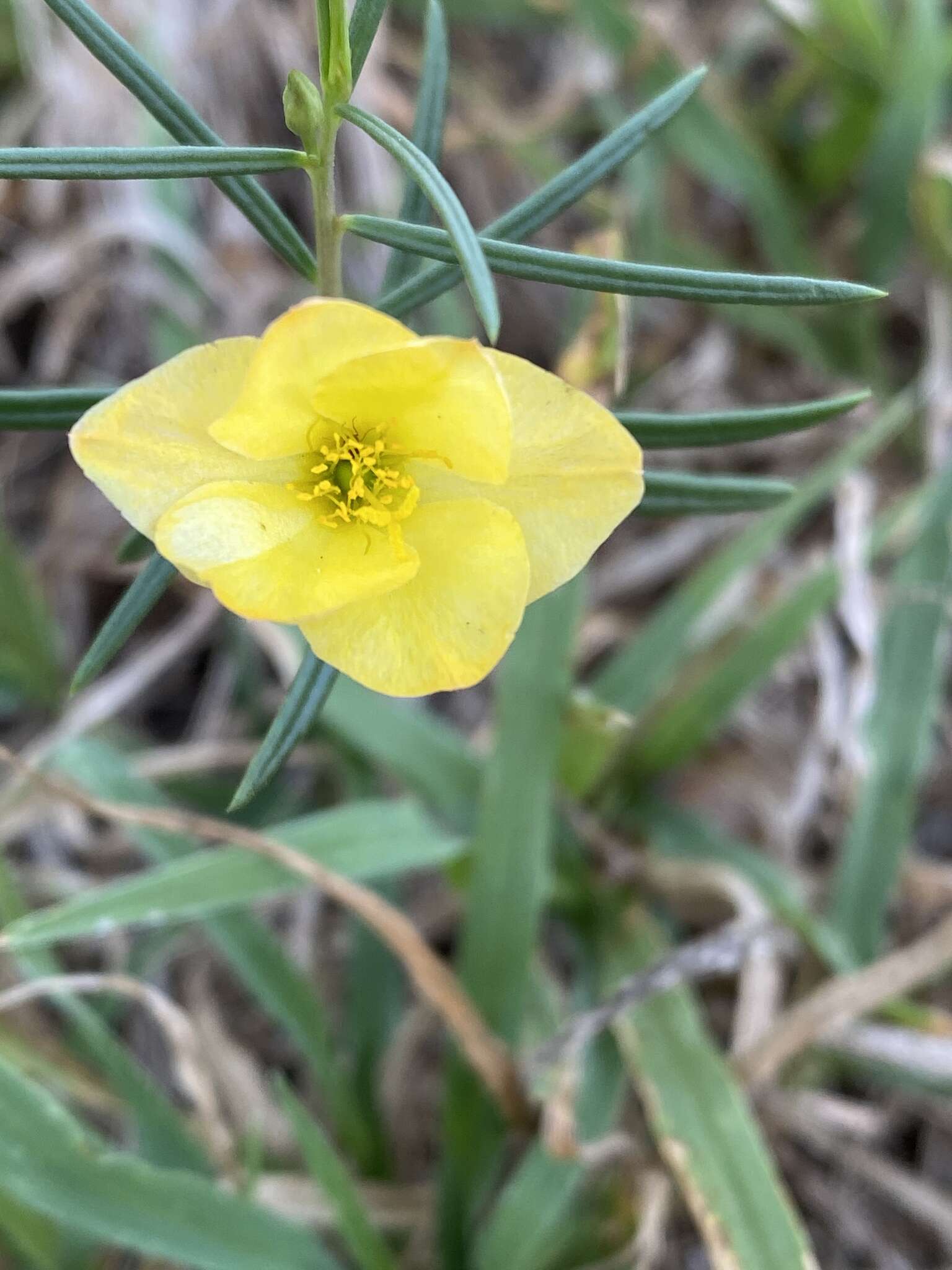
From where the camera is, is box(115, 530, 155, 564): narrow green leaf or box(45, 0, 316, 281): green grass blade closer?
box(45, 0, 316, 281): green grass blade

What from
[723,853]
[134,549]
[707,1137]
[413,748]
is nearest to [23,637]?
[413,748]

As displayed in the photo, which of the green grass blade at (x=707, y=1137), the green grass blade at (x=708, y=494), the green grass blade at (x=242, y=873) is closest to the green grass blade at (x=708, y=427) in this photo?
the green grass blade at (x=708, y=494)

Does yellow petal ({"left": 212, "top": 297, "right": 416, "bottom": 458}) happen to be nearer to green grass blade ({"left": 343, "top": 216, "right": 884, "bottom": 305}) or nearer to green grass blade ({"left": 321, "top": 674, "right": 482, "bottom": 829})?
green grass blade ({"left": 343, "top": 216, "right": 884, "bottom": 305})

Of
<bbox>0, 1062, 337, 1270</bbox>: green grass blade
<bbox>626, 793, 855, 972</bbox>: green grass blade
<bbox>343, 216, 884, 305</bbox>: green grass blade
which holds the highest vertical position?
<bbox>343, 216, 884, 305</bbox>: green grass blade

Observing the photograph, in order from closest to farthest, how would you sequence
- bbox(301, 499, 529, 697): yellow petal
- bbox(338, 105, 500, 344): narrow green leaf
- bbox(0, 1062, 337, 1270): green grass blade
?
bbox(338, 105, 500, 344): narrow green leaf
bbox(301, 499, 529, 697): yellow petal
bbox(0, 1062, 337, 1270): green grass blade

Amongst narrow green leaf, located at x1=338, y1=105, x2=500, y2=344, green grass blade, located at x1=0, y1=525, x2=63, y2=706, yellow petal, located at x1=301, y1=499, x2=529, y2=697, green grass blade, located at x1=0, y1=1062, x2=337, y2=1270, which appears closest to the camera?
narrow green leaf, located at x1=338, y1=105, x2=500, y2=344

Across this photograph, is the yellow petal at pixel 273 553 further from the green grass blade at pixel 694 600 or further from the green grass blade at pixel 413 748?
the green grass blade at pixel 694 600

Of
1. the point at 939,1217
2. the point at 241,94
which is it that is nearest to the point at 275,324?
the point at 939,1217

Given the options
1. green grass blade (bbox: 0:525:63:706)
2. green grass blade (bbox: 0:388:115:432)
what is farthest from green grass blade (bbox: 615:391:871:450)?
green grass blade (bbox: 0:525:63:706)
